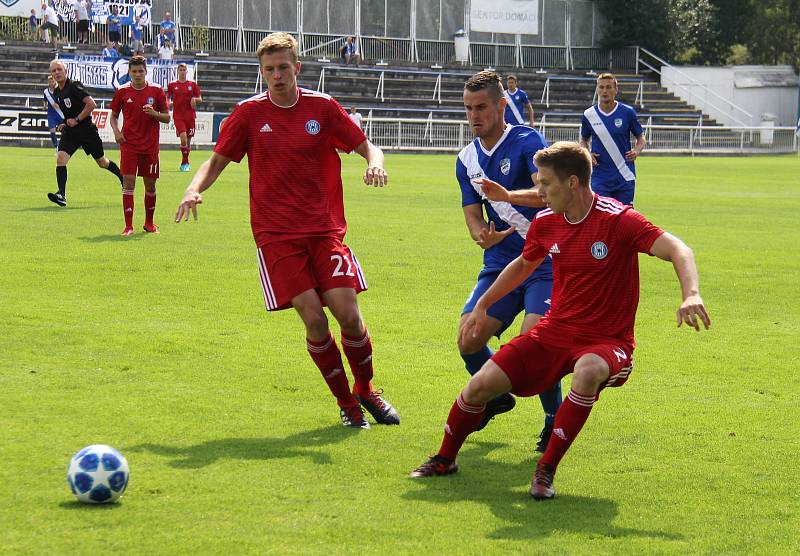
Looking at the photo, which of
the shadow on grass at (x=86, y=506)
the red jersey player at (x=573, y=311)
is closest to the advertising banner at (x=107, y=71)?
the red jersey player at (x=573, y=311)

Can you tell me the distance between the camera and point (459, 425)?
19.4ft

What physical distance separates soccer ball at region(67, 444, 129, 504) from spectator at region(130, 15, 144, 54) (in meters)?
41.3

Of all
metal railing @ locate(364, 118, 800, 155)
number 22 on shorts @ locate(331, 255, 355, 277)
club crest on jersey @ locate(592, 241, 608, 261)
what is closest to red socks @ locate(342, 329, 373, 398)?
number 22 on shorts @ locate(331, 255, 355, 277)

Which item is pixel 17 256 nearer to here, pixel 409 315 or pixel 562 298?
pixel 409 315

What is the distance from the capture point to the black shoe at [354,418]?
6961 millimetres

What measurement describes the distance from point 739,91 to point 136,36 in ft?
97.6

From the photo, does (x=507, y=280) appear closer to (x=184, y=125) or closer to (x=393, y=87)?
→ (x=184, y=125)

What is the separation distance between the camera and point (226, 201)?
21062 millimetres

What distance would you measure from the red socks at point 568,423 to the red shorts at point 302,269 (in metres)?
1.88

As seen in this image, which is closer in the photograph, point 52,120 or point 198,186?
point 198,186

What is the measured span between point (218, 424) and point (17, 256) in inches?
291

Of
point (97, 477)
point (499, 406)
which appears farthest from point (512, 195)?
point (97, 477)

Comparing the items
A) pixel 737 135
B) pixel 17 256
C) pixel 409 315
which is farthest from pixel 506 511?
pixel 737 135

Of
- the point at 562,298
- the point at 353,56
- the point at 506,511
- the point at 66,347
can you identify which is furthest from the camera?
the point at 353,56
